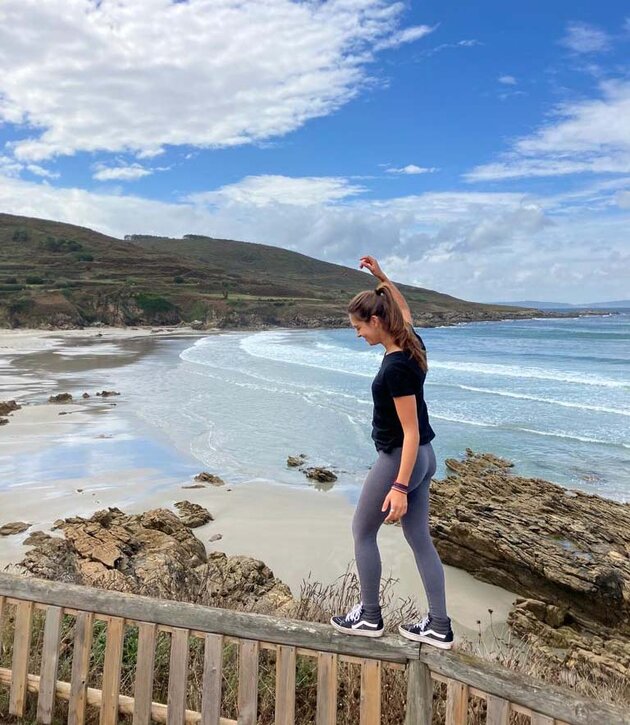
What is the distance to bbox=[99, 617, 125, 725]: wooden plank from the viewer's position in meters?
3.09

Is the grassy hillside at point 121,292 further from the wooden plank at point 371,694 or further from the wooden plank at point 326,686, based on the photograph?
the wooden plank at point 371,694

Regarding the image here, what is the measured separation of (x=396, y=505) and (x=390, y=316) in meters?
0.95

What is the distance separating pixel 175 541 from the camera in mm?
7660

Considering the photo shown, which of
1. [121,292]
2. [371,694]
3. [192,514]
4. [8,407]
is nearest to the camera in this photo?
[371,694]

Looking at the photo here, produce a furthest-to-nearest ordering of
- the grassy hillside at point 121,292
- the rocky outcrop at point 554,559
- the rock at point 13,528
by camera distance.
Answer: the grassy hillside at point 121,292, the rock at point 13,528, the rocky outcrop at point 554,559

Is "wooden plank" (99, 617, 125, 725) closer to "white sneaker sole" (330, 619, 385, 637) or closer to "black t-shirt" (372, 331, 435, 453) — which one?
"white sneaker sole" (330, 619, 385, 637)

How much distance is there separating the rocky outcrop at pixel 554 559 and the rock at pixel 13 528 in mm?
5902

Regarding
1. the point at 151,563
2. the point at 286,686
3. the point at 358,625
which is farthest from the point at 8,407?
the point at 358,625

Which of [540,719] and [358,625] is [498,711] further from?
[358,625]

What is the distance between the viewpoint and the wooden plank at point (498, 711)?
8.26ft

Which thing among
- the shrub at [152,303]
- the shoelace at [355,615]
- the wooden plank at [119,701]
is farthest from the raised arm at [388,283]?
the shrub at [152,303]

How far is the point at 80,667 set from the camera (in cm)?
316

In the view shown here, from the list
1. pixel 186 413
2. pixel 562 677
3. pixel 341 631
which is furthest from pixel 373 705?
pixel 186 413

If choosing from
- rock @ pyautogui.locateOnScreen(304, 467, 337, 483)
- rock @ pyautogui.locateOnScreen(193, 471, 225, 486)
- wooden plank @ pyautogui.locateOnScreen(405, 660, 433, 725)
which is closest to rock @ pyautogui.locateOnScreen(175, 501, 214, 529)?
rock @ pyautogui.locateOnScreen(193, 471, 225, 486)
